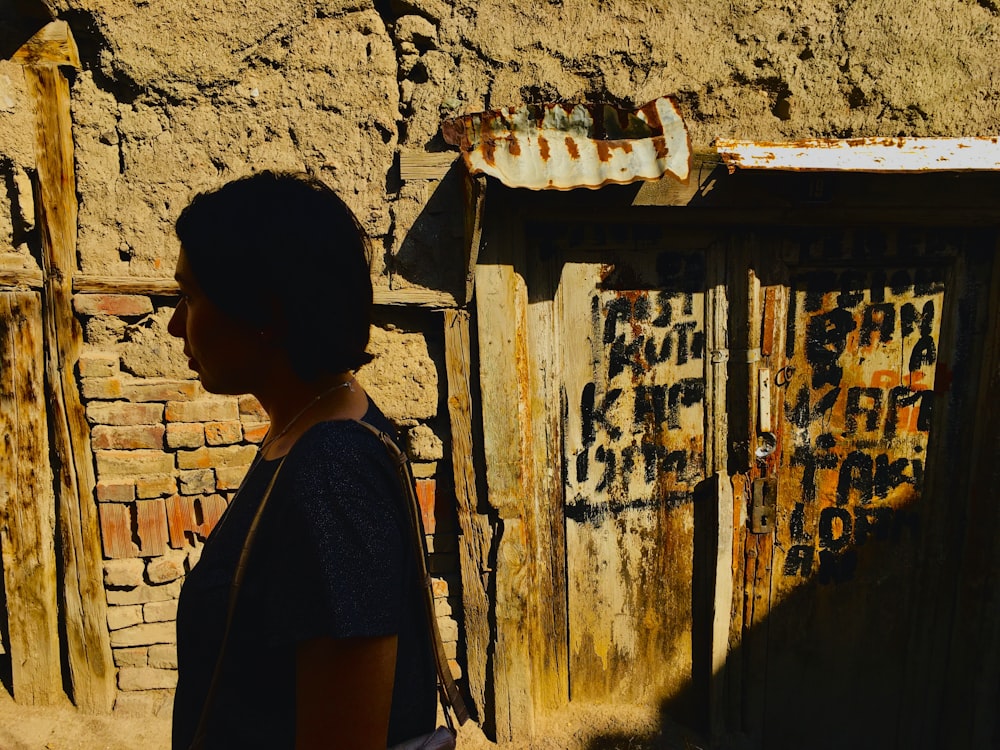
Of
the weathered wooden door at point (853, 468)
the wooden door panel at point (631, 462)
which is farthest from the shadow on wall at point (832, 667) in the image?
the wooden door panel at point (631, 462)

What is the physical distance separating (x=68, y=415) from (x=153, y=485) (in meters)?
0.39

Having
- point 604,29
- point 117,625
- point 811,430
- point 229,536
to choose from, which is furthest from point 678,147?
point 117,625

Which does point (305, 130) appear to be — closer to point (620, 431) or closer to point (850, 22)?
point (620, 431)

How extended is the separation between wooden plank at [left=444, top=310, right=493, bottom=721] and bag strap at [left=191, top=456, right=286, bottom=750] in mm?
1543

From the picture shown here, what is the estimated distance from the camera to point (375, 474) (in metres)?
0.99

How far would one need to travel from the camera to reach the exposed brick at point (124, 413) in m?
2.53

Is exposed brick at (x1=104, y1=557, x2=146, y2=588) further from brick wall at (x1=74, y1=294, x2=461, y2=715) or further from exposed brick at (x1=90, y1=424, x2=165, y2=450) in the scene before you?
exposed brick at (x1=90, y1=424, x2=165, y2=450)

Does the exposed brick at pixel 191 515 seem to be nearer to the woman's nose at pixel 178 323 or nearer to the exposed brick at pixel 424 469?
the exposed brick at pixel 424 469

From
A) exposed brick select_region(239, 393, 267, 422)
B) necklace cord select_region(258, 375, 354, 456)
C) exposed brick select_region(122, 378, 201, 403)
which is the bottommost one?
exposed brick select_region(239, 393, 267, 422)

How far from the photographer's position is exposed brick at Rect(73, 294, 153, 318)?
246 cm

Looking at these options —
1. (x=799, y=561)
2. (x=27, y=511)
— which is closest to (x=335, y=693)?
(x=27, y=511)

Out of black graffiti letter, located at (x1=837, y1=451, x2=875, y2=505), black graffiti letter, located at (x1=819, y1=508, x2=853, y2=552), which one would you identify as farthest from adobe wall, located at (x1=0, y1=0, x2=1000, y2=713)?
black graffiti letter, located at (x1=819, y1=508, x2=853, y2=552)

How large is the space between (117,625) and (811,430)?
9.39ft

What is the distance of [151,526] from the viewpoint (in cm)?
260
